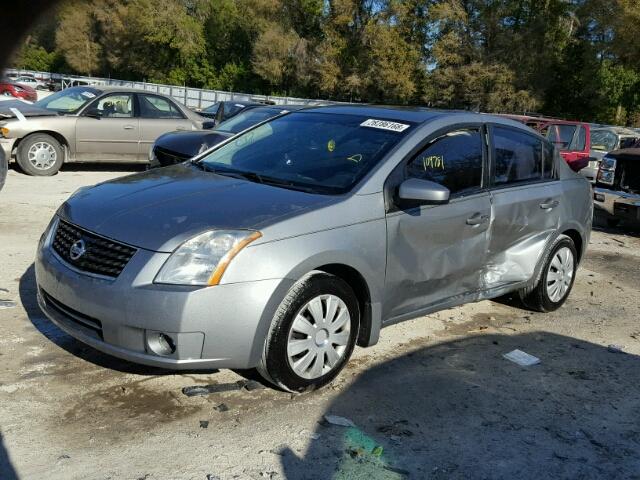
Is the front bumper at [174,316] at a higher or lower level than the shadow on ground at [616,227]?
higher

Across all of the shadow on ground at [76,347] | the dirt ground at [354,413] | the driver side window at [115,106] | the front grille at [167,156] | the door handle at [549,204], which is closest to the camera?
the dirt ground at [354,413]

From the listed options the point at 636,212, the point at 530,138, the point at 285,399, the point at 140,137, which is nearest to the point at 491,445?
the point at 285,399

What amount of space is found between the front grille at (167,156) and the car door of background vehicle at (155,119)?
104 inches

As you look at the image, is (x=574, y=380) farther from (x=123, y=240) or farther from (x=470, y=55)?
(x=470, y=55)

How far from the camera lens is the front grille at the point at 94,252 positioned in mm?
3557

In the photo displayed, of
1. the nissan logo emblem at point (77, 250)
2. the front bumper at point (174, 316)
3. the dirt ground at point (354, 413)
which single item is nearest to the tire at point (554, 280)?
the dirt ground at point (354, 413)

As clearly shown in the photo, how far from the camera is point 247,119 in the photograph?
10.6 m

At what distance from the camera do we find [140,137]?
11891mm

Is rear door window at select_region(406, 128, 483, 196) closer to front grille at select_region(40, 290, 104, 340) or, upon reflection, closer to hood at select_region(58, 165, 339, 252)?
hood at select_region(58, 165, 339, 252)

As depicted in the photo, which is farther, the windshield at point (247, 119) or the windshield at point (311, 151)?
the windshield at point (247, 119)

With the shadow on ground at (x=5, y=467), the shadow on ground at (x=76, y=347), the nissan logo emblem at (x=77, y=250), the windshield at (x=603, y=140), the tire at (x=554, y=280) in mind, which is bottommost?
the shadow on ground at (x=5, y=467)

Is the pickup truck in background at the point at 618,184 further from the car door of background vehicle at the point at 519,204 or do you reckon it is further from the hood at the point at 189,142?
the hood at the point at 189,142

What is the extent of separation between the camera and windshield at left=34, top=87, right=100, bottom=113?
1152 cm

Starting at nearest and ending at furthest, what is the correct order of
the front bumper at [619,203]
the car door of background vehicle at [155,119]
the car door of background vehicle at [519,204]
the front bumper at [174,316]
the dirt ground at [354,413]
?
the dirt ground at [354,413] → the front bumper at [174,316] → the car door of background vehicle at [519,204] → the front bumper at [619,203] → the car door of background vehicle at [155,119]
